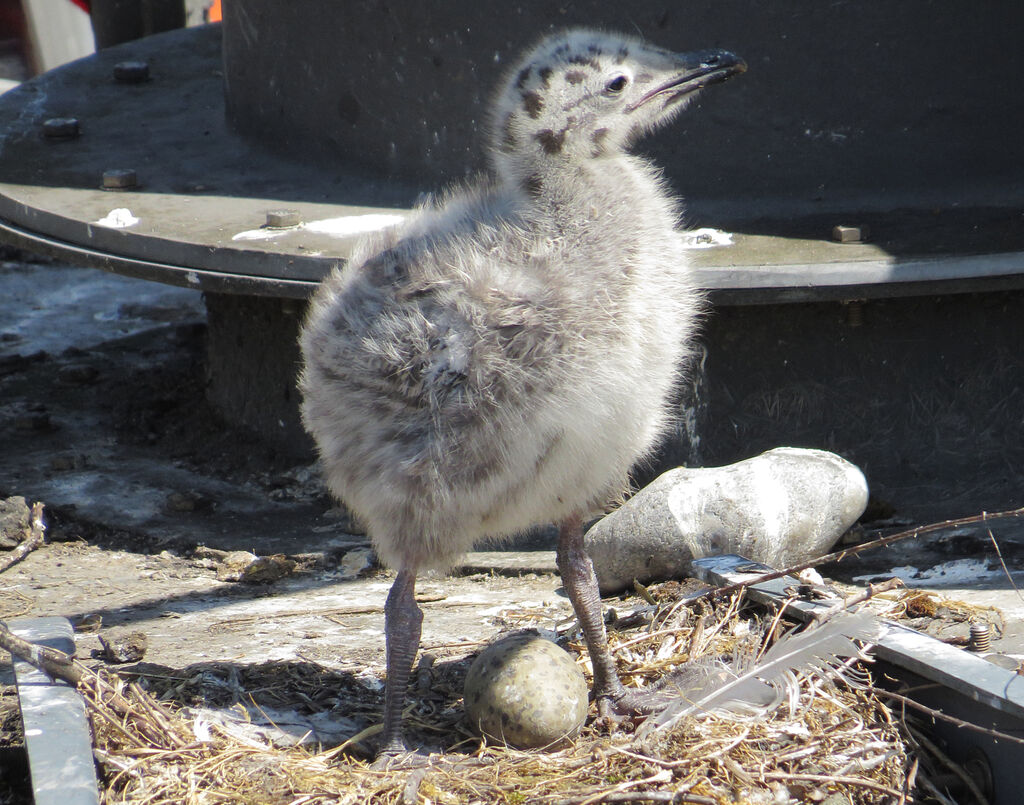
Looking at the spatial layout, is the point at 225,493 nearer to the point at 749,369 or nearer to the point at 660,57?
the point at 749,369

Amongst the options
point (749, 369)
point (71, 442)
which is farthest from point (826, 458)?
point (71, 442)

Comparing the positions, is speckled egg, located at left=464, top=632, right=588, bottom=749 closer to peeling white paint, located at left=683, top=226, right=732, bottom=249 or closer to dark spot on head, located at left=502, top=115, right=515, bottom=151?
dark spot on head, located at left=502, top=115, right=515, bottom=151

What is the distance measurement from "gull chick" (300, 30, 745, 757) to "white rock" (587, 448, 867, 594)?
1.00 metres

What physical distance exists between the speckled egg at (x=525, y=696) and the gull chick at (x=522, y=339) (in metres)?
0.18

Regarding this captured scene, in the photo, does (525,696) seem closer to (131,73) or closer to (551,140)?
(551,140)

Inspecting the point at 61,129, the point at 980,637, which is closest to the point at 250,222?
the point at 61,129

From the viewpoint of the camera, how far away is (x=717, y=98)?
17.6ft

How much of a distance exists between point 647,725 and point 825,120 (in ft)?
9.75

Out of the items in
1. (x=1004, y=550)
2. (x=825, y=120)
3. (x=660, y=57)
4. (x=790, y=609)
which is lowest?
(x=1004, y=550)

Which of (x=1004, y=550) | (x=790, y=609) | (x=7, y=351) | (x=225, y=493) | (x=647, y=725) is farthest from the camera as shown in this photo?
(x=7, y=351)

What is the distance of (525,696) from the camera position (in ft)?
10.8

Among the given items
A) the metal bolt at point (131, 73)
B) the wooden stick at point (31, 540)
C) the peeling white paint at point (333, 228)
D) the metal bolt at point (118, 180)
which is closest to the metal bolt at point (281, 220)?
the peeling white paint at point (333, 228)

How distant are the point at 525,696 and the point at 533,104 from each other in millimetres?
1529

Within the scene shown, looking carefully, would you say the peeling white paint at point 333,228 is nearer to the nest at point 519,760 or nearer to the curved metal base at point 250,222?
the curved metal base at point 250,222
